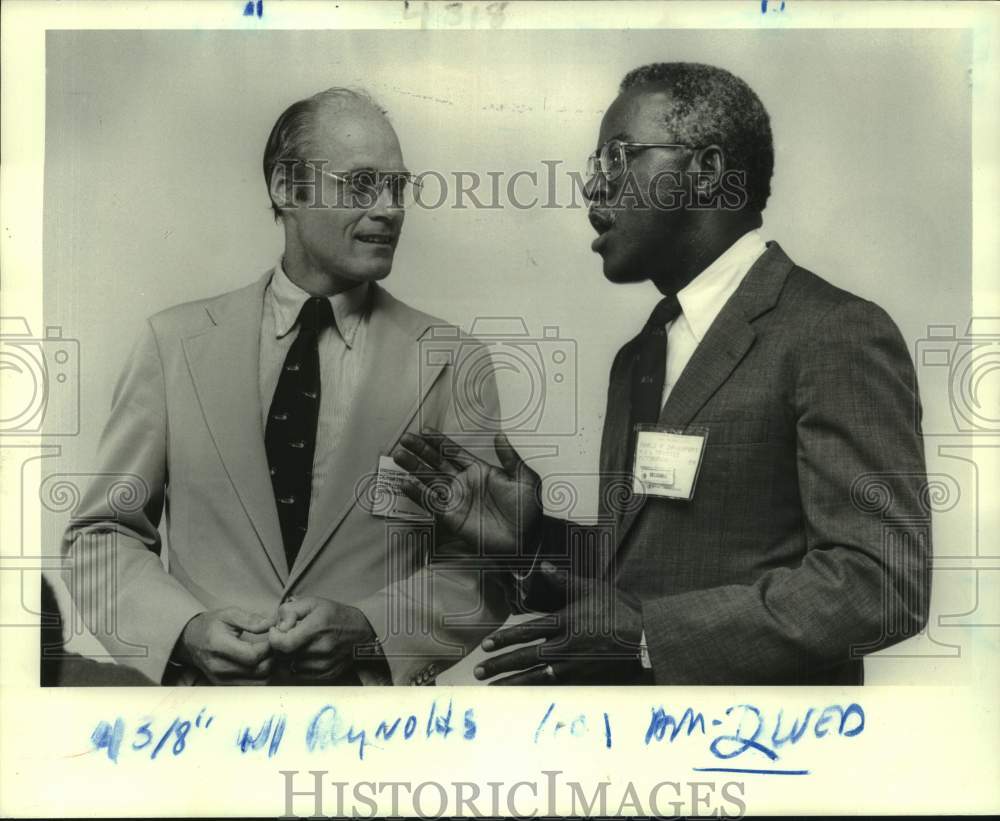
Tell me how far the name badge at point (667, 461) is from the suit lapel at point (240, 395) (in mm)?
955

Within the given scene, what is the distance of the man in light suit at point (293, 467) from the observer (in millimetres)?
3430

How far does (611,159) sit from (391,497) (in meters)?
1.05

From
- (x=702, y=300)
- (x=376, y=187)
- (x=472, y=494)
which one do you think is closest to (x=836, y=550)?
(x=702, y=300)

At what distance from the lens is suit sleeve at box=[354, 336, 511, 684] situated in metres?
3.43

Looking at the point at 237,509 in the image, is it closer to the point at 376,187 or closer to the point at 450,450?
the point at 450,450

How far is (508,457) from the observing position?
11.4 ft

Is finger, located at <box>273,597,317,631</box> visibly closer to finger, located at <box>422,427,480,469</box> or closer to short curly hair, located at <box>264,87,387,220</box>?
finger, located at <box>422,427,480,469</box>

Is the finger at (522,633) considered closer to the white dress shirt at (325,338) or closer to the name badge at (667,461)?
the name badge at (667,461)

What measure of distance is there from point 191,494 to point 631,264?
130cm

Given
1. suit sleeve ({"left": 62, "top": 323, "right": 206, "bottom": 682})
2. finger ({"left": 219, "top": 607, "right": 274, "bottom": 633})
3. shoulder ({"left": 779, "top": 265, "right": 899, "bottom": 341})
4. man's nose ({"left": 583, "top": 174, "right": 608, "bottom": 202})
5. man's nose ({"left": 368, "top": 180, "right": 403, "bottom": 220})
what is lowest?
finger ({"left": 219, "top": 607, "right": 274, "bottom": 633})

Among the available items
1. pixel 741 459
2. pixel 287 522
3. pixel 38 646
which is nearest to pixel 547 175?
pixel 741 459

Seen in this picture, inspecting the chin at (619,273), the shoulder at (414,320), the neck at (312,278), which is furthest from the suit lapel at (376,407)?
the chin at (619,273)

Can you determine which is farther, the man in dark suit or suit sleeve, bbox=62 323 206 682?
suit sleeve, bbox=62 323 206 682

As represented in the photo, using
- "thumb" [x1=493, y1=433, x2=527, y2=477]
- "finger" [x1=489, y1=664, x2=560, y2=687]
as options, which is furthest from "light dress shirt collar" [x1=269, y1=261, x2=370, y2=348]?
"finger" [x1=489, y1=664, x2=560, y2=687]
